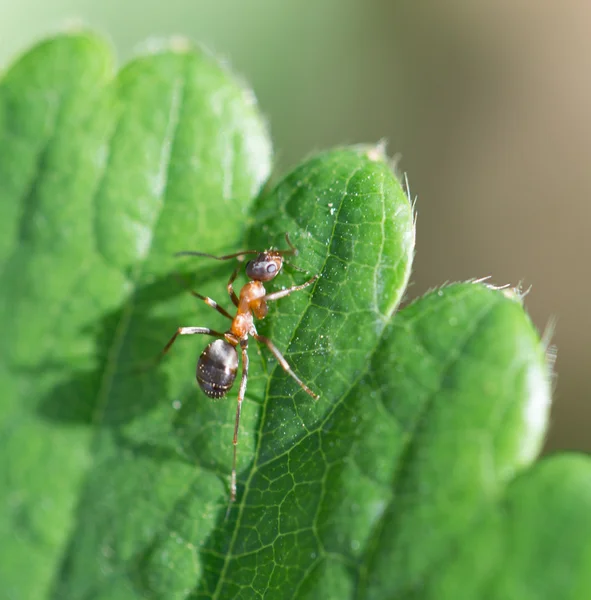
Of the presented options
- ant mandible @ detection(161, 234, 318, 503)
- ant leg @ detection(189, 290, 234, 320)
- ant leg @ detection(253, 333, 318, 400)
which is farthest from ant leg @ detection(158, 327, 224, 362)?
ant leg @ detection(253, 333, 318, 400)

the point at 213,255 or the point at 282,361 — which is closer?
the point at 282,361

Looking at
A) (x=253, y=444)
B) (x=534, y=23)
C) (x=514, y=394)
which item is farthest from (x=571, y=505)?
(x=534, y=23)

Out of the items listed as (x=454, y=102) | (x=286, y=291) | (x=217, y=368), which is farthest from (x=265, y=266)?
(x=454, y=102)

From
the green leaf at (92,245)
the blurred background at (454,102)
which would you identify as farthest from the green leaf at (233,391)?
the blurred background at (454,102)

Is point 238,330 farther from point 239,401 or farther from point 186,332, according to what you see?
point 239,401

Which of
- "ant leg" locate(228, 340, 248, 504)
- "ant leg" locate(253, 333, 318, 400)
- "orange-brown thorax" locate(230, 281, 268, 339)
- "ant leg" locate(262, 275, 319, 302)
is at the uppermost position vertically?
"ant leg" locate(262, 275, 319, 302)

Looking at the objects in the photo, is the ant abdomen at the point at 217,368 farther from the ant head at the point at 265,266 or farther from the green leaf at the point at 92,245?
the ant head at the point at 265,266

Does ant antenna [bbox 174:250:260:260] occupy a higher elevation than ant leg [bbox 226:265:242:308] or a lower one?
higher

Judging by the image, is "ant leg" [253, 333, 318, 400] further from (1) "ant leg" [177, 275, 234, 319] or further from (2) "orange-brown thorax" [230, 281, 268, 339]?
(1) "ant leg" [177, 275, 234, 319]
